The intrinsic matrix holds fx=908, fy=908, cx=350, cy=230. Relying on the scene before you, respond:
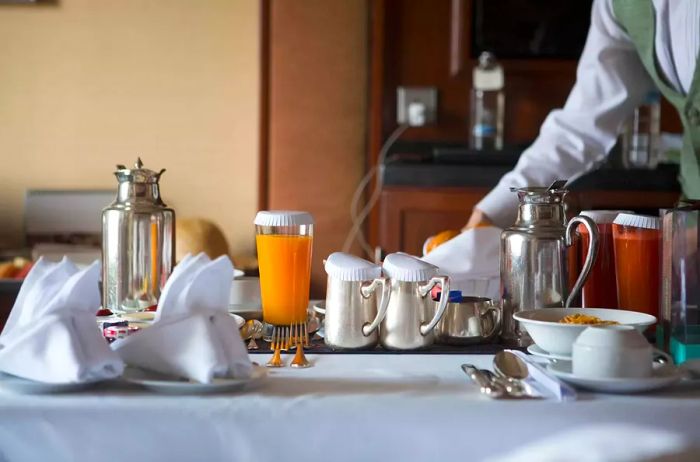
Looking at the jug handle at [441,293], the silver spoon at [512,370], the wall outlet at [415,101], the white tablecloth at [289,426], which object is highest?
the wall outlet at [415,101]

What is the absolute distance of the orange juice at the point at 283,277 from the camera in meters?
1.27

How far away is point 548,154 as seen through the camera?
2.13m

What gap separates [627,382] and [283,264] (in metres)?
0.52

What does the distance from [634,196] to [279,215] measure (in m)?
1.72

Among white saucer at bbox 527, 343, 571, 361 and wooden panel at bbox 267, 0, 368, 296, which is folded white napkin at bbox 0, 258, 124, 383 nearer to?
white saucer at bbox 527, 343, 571, 361

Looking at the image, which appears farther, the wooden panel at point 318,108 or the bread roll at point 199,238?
the wooden panel at point 318,108

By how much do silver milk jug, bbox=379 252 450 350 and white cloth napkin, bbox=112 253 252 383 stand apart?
0.23 m

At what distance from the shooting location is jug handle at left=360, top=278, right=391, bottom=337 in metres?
1.12

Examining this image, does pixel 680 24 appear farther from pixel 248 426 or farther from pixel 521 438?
pixel 248 426

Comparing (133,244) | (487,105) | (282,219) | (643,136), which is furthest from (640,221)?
(487,105)

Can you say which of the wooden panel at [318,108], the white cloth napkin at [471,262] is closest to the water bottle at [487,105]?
the wooden panel at [318,108]

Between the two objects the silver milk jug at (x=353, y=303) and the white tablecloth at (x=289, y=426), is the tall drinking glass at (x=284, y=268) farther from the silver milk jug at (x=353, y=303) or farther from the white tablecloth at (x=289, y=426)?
the white tablecloth at (x=289, y=426)

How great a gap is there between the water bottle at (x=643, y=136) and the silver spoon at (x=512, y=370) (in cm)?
206

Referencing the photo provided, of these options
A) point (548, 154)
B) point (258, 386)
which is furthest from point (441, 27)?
point (258, 386)
